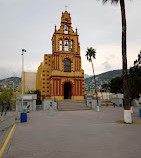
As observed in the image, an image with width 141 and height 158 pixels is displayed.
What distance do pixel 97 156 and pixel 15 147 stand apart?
12.1 feet

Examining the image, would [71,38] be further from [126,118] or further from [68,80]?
[126,118]

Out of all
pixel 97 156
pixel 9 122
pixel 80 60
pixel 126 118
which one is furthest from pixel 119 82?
pixel 97 156

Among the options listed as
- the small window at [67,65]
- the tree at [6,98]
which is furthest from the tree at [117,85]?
the tree at [6,98]

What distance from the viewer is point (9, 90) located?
1702 centimetres

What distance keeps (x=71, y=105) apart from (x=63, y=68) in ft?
35.4

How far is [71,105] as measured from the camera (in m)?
33.0

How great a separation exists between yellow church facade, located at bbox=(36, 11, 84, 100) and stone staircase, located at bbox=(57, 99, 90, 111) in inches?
129

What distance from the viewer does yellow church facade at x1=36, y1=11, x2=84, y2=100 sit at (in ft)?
124

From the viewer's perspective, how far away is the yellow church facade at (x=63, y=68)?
37.8 meters

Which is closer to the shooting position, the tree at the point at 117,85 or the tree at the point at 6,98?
the tree at the point at 6,98

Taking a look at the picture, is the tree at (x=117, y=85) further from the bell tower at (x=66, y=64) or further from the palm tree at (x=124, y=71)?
the palm tree at (x=124, y=71)

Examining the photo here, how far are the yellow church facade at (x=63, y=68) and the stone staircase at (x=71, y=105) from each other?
3.29 m

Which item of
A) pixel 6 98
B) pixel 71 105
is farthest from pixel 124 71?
pixel 71 105

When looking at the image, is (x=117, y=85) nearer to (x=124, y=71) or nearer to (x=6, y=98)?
(x=124, y=71)
